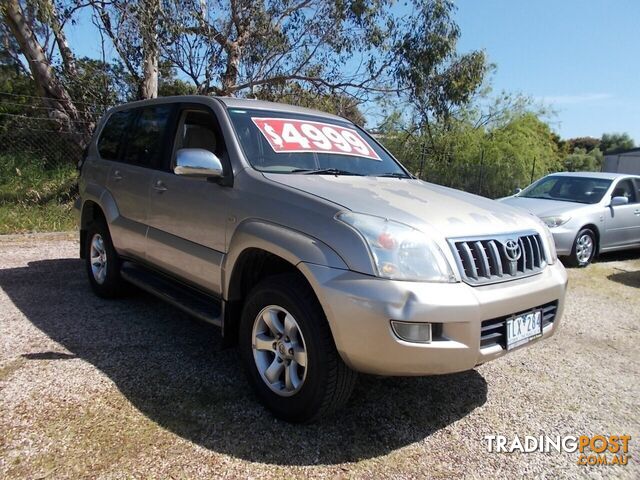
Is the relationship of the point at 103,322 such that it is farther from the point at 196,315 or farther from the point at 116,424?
the point at 116,424

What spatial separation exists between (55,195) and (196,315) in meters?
8.23

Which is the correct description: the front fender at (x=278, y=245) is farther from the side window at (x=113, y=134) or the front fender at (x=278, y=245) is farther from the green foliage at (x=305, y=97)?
the green foliage at (x=305, y=97)

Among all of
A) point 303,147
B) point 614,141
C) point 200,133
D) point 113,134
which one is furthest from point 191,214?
point 614,141

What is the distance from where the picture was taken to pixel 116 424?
105 inches

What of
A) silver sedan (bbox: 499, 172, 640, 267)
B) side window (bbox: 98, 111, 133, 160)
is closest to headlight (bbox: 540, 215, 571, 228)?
silver sedan (bbox: 499, 172, 640, 267)

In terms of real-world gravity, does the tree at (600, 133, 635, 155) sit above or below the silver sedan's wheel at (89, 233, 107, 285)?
above

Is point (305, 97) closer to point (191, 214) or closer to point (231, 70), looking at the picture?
point (231, 70)

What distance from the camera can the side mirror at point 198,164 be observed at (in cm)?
310

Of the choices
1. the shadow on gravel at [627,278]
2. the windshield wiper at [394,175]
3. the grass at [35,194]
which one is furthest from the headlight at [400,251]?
the grass at [35,194]

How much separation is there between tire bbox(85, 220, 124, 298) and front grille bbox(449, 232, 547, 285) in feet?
11.0

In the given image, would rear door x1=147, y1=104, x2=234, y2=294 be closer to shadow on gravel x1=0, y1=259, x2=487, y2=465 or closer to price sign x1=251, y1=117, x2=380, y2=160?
price sign x1=251, y1=117, x2=380, y2=160

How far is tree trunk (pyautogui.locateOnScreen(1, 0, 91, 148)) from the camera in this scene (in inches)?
373

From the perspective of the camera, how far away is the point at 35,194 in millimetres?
9758

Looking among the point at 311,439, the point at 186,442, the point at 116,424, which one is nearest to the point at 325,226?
the point at 311,439
